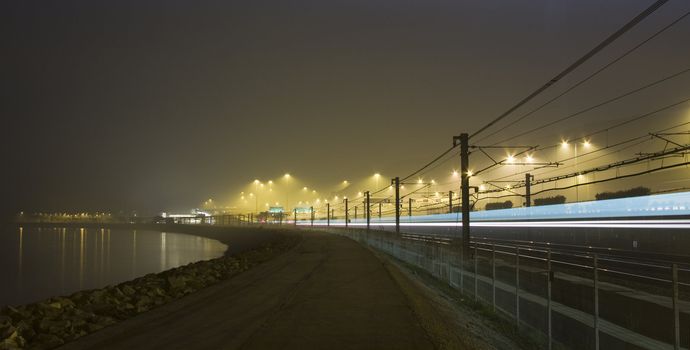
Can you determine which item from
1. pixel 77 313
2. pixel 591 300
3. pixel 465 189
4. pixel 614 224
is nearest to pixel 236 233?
pixel 614 224

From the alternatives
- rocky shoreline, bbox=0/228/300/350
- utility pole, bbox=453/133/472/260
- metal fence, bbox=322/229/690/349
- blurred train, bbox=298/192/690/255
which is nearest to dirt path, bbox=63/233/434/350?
rocky shoreline, bbox=0/228/300/350

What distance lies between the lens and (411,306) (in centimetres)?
1565

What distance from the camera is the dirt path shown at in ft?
37.3

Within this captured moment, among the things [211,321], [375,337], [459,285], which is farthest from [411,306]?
[459,285]

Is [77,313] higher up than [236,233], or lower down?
higher up

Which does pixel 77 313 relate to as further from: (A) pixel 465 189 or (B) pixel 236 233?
(B) pixel 236 233

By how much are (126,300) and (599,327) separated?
15.7 metres

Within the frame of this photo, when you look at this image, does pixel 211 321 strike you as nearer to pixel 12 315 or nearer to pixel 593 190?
pixel 12 315

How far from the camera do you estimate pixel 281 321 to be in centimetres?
1342

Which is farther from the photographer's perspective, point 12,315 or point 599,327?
point 12,315

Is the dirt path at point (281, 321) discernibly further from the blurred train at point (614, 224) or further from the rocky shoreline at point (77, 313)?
the blurred train at point (614, 224)

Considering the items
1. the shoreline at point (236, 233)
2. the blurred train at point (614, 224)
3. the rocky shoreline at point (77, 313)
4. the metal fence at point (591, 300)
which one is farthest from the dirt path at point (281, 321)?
the shoreline at point (236, 233)

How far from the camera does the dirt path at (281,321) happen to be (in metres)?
11.4

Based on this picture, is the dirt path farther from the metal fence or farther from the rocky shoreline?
the metal fence
